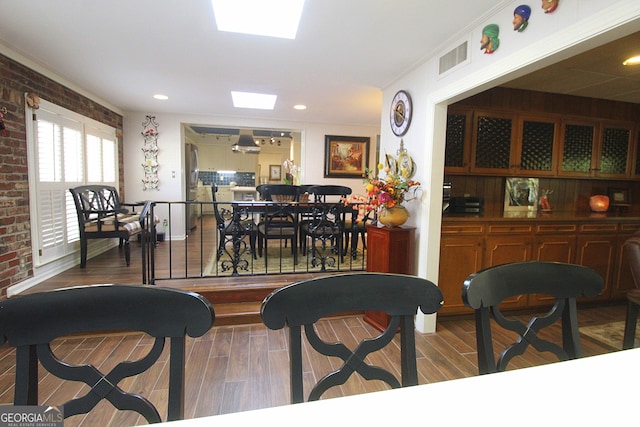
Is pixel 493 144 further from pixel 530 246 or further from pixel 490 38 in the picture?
pixel 490 38

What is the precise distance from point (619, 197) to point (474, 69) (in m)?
3.30

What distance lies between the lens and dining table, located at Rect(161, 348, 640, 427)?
61 cm

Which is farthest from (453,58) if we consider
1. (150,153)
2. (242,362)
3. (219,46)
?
(150,153)

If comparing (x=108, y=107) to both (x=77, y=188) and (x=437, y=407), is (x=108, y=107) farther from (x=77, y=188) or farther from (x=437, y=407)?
(x=437, y=407)

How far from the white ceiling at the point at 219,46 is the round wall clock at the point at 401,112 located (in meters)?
0.24

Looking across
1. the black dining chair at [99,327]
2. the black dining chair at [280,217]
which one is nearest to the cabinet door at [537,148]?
the black dining chair at [280,217]

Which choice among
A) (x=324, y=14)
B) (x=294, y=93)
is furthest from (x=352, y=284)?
(x=294, y=93)

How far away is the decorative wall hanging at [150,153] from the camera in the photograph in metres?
5.10

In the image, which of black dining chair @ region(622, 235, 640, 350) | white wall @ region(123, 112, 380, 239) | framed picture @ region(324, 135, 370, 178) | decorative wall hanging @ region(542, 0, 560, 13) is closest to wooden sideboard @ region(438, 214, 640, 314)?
black dining chair @ region(622, 235, 640, 350)

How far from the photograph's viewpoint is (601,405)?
0.66 metres

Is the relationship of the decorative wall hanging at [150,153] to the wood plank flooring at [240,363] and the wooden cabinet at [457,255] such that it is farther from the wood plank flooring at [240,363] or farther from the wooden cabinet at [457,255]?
the wooden cabinet at [457,255]

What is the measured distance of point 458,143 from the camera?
3029 mm

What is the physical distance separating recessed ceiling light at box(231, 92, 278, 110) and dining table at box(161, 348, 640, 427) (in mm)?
3922

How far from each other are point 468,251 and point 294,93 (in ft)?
9.01
